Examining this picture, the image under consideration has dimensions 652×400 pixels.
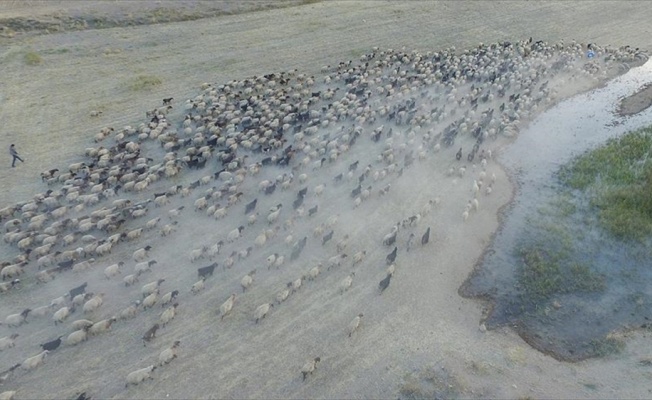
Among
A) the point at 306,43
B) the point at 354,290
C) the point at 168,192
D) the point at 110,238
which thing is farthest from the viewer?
the point at 306,43

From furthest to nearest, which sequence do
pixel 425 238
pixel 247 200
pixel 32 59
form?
pixel 32 59, pixel 247 200, pixel 425 238

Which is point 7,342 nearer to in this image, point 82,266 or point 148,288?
point 82,266

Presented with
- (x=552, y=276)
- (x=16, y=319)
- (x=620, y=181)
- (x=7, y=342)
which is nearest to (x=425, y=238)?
(x=552, y=276)

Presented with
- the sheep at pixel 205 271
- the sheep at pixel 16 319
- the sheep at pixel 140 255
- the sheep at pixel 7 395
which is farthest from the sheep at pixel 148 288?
the sheep at pixel 7 395

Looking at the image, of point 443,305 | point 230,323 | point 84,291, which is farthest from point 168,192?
point 443,305

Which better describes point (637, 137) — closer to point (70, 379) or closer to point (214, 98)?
point (214, 98)

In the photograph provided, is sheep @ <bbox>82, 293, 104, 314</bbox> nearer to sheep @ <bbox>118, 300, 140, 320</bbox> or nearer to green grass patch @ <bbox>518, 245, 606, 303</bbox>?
sheep @ <bbox>118, 300, 140, 320</bbox>
